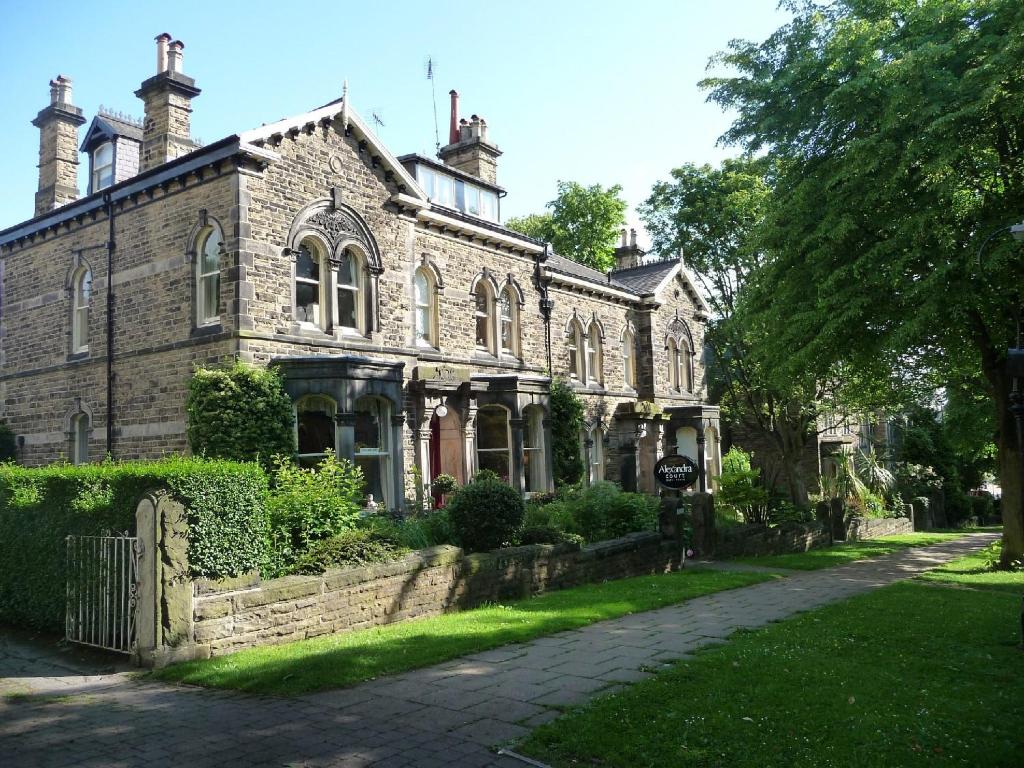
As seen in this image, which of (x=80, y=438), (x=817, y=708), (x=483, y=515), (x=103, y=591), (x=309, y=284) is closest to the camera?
(x=817, y=708)

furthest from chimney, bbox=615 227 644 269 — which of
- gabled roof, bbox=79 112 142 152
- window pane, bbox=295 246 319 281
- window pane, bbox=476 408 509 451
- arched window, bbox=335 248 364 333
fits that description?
gabled roof, bbox=79 112 142 152

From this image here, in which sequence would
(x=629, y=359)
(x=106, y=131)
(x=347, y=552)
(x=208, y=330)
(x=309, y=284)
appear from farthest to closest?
(x=629, y=359), (x=106, y=131), (x=309, y=284), (x=208, y=330), (x=347, y=552)

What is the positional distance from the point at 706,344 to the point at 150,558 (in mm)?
28309

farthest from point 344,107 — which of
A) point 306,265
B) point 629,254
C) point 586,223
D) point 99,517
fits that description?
point 586,223

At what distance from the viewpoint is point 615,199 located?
42.5 m

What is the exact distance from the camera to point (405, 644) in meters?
8.96

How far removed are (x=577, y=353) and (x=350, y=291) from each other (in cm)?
1043

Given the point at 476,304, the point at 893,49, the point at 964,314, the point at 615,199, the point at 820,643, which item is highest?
the point at 615,199

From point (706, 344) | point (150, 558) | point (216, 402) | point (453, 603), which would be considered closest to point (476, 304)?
point (216, 402)

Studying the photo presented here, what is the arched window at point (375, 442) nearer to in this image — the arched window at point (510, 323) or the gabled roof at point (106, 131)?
the arched window at point (510, 323)

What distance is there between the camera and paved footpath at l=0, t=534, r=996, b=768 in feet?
19.1

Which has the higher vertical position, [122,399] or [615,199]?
[615,199]

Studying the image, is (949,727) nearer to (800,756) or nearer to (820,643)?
(800,756)

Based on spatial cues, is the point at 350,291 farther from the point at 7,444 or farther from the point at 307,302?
the point at 7,444
